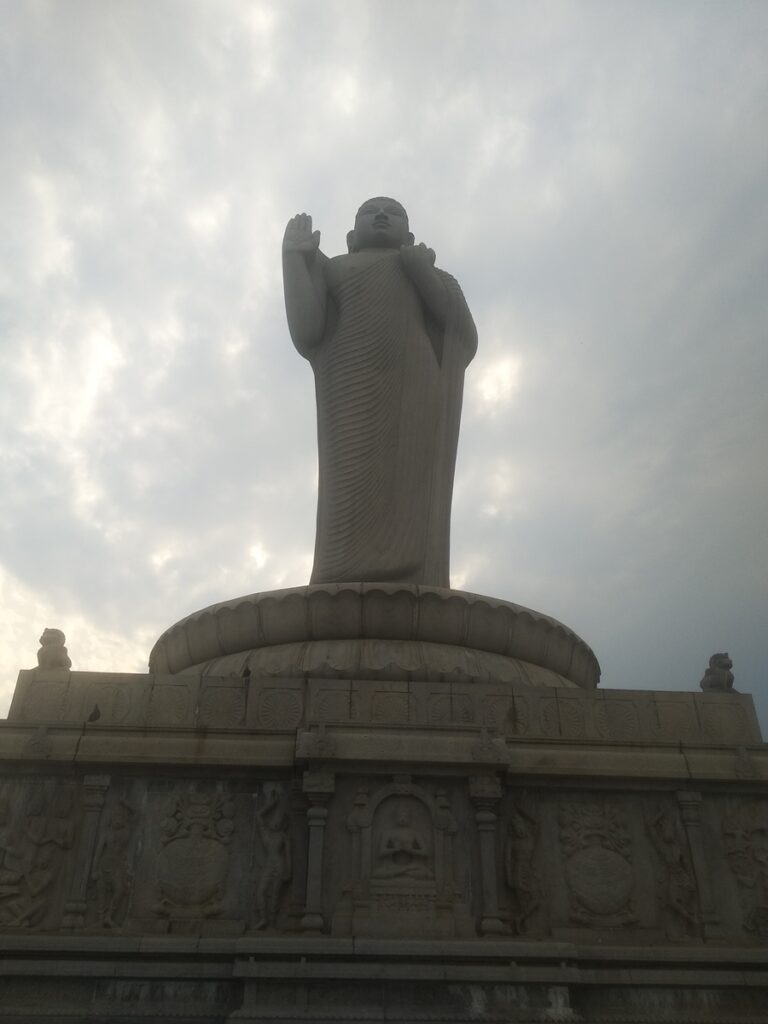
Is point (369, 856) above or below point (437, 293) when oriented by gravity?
below

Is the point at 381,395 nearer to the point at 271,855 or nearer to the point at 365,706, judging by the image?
the point at 365,706

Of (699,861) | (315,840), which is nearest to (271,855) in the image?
(315,840)

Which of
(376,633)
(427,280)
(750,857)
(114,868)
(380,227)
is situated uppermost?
(380,227)

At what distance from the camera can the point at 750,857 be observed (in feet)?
21.2

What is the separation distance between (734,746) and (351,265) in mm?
7346

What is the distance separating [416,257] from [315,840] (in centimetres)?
741

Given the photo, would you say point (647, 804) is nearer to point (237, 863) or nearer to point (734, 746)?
point (734, 746)

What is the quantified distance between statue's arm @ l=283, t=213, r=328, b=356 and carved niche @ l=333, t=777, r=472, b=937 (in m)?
6.34

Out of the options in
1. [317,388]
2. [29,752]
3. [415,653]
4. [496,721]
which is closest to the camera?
[29,752]

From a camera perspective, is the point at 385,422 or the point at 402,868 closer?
the point at 402,868

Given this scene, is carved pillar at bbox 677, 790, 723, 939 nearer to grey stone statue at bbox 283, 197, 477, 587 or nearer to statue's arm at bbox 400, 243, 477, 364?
grey stone statue at bbox 283, 197, 477, 587

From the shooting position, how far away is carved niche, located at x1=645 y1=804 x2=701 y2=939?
6.20m

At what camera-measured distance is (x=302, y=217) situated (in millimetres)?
11414

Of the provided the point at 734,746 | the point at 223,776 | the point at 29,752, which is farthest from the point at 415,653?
the point at 29,752
